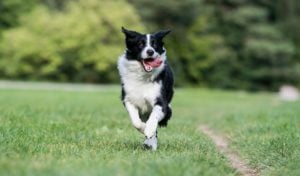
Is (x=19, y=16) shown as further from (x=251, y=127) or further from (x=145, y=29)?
(x=251, y=127)

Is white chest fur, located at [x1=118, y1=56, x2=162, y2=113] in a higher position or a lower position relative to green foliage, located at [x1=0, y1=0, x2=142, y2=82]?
higher

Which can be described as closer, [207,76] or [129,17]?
[129,17]

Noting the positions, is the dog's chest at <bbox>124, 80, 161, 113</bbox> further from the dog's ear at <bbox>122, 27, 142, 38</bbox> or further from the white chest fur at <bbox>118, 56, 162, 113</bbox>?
the dog's ear at <bbox>122, 27, 142, 38</bbox>

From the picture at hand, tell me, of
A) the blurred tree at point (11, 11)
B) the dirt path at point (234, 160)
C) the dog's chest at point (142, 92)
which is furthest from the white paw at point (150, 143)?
the blurred tree at point (11, 11)

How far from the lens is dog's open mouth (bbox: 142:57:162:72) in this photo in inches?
369

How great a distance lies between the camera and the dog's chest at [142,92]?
9539 millimetres

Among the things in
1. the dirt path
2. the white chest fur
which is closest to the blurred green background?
the dirt path

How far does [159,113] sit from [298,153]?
2.10m

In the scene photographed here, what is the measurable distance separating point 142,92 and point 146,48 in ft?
2.35

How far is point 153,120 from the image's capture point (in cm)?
930

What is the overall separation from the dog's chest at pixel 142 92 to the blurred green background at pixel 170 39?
38315mm

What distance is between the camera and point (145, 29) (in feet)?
167

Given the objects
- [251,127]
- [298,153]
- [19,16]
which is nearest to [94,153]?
[298,153]

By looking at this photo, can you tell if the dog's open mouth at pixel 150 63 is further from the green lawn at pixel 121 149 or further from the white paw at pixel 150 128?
the green lawn at pixel 121 149
